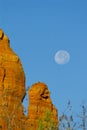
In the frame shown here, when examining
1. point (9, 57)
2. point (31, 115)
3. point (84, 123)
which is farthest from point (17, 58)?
point (84, 123)

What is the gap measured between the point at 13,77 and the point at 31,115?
1298 centimetres

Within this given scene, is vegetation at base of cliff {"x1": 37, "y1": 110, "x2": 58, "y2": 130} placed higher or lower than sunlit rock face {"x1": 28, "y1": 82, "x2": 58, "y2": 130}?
lower

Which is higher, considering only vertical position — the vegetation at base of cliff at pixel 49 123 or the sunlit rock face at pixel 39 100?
the sunlit rock face at pixel 39 100

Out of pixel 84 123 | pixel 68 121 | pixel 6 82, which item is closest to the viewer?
pixel 68 121

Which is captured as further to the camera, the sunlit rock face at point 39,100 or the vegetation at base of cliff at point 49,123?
the sunlit rock face at point 39,100

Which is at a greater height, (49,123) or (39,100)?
(39,100)

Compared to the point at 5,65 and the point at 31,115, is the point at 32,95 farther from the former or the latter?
the point at 5,65

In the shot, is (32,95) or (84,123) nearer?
(84,123)

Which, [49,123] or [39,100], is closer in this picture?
[49,123]

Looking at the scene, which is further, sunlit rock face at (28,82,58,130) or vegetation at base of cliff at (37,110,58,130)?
sunlit rock face at (28,82,58,130)

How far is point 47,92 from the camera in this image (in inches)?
4183

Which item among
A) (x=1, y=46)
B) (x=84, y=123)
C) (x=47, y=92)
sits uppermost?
(x=1, y=46)

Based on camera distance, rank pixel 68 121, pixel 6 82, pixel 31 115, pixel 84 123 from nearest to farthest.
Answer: pixel 68 121 → pixel 84 123 → pixel 6 82 → pixel 31 115

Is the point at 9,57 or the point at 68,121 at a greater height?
the point at 9,57
